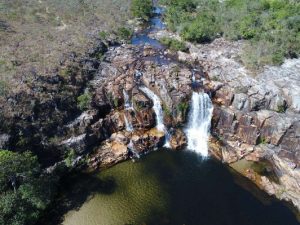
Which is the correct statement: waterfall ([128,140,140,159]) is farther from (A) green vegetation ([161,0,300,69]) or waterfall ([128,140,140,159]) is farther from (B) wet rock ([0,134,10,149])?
(A) green vegetation ([161,0,300,69])

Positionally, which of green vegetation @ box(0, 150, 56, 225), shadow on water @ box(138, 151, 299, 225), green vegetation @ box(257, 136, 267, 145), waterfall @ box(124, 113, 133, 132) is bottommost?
shadow on water @ box(138, 151, 299, 225)

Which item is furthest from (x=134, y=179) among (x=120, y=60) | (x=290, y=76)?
(x=290, y=76)

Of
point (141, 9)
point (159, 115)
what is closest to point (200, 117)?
point (159, 115)

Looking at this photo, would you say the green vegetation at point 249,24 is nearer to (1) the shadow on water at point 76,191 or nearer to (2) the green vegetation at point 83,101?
(2) the green vegetation at point 83,101

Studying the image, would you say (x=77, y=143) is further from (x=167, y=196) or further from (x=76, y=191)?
(x=167, y=196)

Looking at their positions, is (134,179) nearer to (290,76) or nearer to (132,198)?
(132,198)

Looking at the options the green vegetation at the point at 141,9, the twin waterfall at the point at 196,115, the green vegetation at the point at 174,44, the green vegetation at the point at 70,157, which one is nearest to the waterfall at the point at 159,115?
the twin waterfall at the point at 196,115

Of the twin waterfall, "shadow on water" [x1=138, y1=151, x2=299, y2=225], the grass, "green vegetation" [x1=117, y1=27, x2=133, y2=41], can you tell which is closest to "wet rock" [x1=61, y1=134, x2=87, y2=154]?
the twin waterfall
